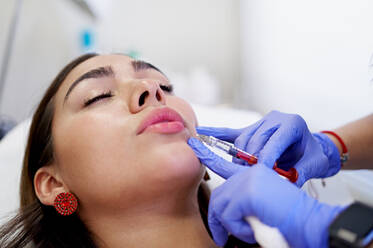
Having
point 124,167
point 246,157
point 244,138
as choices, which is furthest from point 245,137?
point 124,167

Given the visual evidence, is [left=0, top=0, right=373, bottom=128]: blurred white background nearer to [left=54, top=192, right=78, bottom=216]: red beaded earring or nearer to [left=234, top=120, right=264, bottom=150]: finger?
[left=234, top=120, right=264, bottom=150]: finger

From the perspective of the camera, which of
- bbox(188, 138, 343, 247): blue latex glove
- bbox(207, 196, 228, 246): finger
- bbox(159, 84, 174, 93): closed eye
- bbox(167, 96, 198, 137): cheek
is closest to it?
bbox(188, 138, 343, 247): blue latex glove

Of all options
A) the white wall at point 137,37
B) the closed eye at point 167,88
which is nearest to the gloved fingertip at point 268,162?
the closed eye at point 167,88

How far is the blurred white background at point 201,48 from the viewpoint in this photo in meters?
1.08

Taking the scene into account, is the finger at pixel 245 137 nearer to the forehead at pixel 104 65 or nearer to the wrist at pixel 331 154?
the wrist at pixel 331 154

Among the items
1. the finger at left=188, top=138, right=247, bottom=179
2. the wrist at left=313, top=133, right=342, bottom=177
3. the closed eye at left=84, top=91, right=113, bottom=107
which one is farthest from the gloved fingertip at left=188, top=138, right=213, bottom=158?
the wrist at left=313, top=133, right=342, bottom=177

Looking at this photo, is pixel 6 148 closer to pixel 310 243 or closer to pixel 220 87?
pixel 310 243

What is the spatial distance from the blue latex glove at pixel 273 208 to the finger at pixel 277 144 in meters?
0.10

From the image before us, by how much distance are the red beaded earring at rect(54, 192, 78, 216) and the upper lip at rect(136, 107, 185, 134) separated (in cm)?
31

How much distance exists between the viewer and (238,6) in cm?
218

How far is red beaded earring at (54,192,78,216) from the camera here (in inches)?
33.6

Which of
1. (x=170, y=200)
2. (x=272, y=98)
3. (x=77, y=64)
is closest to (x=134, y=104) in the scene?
(x=170, y=200)

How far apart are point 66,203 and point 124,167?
10.1 inches

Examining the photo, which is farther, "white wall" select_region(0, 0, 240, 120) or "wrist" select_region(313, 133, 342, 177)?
"white wall" select_region(0, 0, 240, 120)
